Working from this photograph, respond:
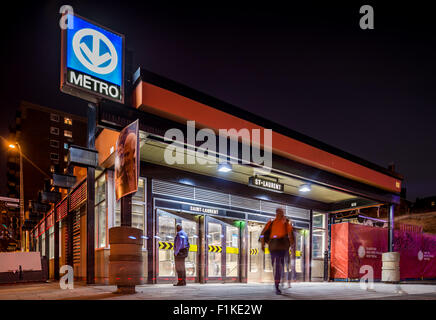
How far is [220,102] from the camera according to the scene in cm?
1097

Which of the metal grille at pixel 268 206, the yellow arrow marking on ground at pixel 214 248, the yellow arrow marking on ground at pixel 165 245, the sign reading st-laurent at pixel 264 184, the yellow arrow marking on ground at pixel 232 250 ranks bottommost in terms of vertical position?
the yellow arrow marking on ground at pixel 232 250

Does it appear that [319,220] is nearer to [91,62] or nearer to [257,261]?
[257,261]

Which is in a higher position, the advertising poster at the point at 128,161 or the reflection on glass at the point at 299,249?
the advertising poster at the point at 128,161

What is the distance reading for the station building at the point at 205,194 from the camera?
385 inches

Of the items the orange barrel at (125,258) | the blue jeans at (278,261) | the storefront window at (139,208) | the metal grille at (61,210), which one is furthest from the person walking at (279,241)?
the metal grille at (61,210)

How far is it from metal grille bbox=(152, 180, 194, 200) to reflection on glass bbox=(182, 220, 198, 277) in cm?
106

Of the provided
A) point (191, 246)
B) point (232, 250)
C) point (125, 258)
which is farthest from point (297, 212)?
point (125, 258)

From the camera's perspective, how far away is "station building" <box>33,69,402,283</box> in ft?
32.1

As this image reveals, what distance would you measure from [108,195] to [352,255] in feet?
38.9

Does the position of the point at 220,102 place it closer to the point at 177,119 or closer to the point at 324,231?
the point at 177,119

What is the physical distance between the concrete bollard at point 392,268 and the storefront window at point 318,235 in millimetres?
6314

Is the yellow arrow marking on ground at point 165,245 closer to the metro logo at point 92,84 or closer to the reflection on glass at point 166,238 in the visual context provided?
the reflection on glass at point 166,238

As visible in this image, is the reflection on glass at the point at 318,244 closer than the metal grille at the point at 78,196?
No
